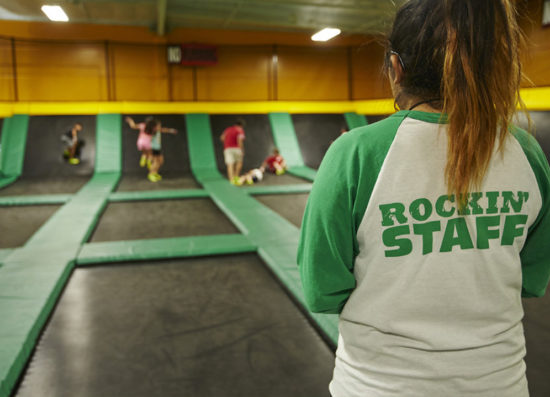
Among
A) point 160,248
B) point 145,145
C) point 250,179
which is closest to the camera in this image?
point 160,248

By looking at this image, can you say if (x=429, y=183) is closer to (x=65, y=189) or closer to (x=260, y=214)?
(x=260, y=214)

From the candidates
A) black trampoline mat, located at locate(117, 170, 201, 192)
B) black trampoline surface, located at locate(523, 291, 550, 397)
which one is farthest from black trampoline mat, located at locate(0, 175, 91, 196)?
black trampoline surface, located at locate(523, 291, 550, 397)

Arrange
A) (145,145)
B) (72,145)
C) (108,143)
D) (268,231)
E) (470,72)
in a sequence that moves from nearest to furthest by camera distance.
→ (470,72), (268,231), (145,145), (72,145), (108,143)

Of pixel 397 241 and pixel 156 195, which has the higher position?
pixel 397 241

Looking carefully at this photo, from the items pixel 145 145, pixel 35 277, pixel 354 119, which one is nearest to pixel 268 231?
pixel 35 277

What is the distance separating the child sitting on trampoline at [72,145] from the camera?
8.84 meters

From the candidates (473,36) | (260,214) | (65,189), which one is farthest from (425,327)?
(65,189)

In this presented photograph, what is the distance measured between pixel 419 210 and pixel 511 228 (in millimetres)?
178

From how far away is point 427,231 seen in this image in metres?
0.73

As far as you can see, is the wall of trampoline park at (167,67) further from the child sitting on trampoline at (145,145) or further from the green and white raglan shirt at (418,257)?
the green and white raglan shirt at (418,257)

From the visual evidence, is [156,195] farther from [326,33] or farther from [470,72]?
[470,72]

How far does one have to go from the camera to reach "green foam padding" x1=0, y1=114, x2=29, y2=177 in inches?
338

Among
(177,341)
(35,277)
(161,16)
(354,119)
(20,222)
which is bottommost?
(177,341)

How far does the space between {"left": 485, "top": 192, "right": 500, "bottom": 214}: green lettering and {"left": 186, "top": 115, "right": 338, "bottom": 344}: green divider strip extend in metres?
1.72
